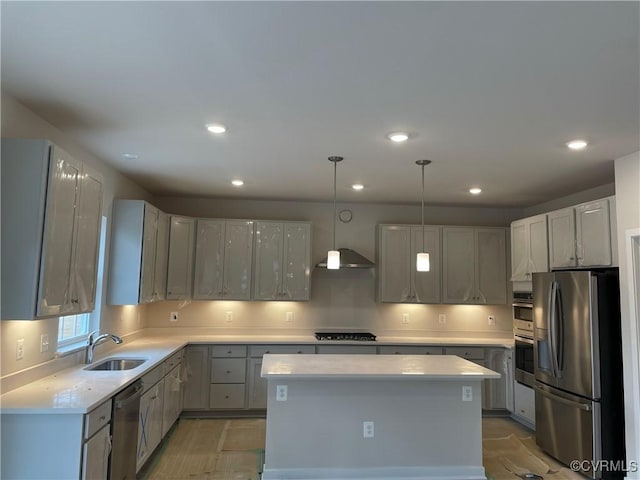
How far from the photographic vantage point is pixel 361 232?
570 cm

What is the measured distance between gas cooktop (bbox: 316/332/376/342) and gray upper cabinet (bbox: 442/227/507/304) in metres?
1.09

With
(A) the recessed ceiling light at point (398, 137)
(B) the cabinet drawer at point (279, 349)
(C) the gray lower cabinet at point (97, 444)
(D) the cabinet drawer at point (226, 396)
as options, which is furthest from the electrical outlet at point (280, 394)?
(A) the recessed ceiling light at point (398, 137)

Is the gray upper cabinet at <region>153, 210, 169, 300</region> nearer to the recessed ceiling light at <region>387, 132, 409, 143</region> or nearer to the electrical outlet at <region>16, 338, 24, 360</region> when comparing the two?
the electrical outlet at <region>16, 338, 24, 360</region>

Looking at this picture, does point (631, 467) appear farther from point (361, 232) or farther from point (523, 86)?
point (361, 232)

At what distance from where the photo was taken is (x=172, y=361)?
418cm

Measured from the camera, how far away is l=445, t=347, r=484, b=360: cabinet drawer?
511cm

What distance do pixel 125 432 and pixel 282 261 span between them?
9.08 feet

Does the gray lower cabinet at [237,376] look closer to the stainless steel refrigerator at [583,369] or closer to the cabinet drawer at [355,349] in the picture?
the cabinet drawer at [355,349]

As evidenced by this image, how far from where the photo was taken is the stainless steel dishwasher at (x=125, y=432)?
2684 millimetres

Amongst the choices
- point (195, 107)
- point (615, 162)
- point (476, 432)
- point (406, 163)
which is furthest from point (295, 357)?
point (615, 162)

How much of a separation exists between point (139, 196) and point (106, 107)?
7.87ft

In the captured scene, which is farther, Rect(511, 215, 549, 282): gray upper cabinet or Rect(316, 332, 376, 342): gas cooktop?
Rect(316, 332, 376, 342): gas cooktop

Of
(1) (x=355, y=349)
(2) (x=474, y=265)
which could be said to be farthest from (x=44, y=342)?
(2) (x=474, y=265)

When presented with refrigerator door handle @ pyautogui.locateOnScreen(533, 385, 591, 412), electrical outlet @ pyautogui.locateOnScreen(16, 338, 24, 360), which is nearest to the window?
electrical outlet @ pyautogui.locateOnScreen(16, 338, 24, 360)
